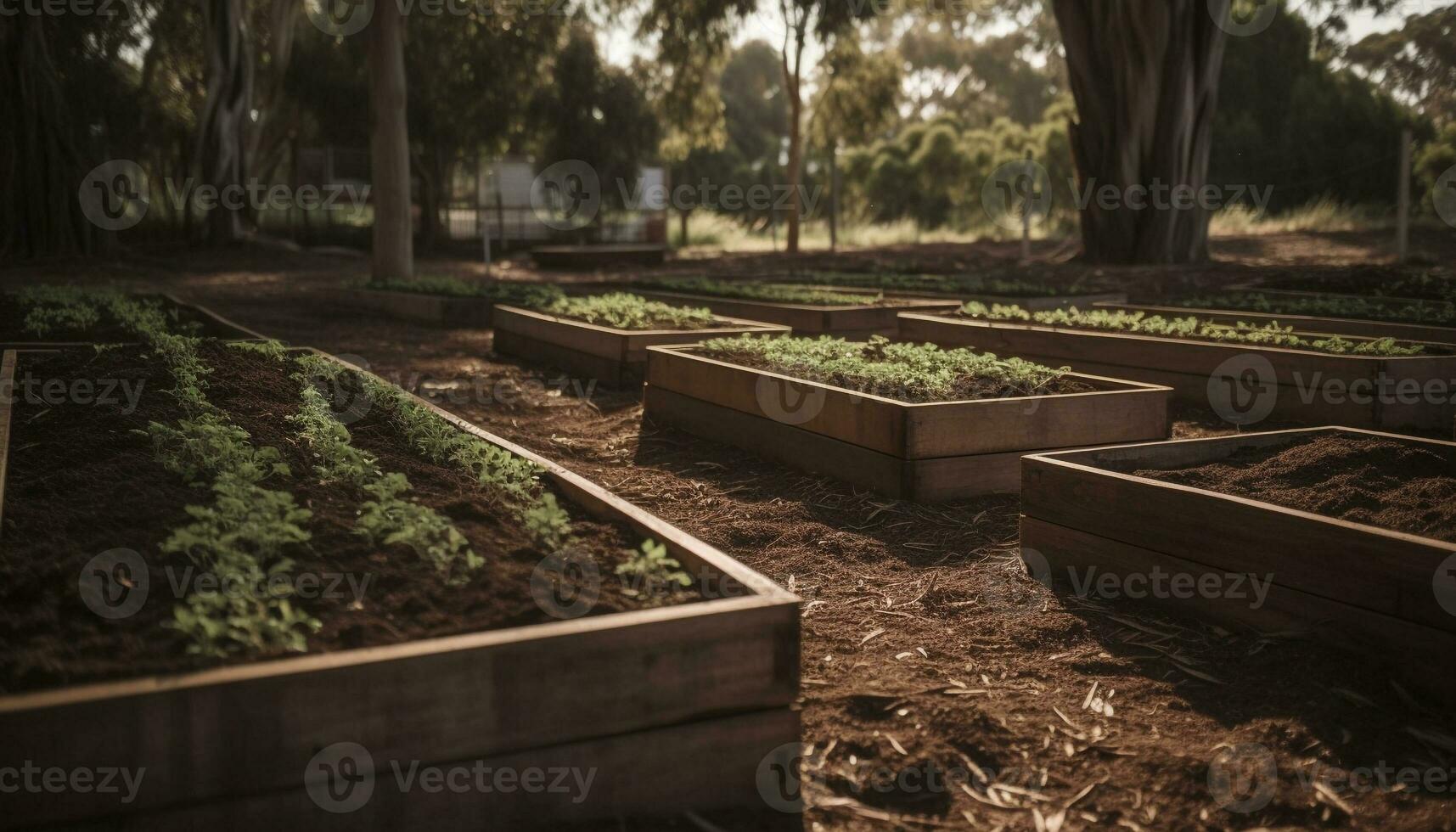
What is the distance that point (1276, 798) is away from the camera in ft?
9.84

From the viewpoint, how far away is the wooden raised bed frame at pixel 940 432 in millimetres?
5559

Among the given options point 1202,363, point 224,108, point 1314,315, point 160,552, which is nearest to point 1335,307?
point 1314,315

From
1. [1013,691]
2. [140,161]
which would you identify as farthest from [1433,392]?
[140,161]

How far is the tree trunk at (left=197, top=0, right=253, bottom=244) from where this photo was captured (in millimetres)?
25062

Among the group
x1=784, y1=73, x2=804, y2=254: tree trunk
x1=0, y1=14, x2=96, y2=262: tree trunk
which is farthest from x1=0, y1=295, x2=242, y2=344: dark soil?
x1=784, y1=73, x2=804, y2=254: tree trunk

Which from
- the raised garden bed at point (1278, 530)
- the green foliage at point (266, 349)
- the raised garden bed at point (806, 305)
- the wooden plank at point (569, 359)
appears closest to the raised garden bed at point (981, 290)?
the raised garden bed at point (806, 305)

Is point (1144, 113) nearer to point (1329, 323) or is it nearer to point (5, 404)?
point (1329, 323)

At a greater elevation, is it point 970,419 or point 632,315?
point 632,315

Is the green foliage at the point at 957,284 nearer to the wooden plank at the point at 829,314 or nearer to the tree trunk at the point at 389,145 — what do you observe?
the wooden plank at the point at 829,314

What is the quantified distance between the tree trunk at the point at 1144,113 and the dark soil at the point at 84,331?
14.0 meters

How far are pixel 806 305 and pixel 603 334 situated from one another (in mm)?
2901

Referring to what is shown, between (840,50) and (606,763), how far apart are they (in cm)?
2832

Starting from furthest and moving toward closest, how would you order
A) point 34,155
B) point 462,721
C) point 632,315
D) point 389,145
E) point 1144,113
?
A: point 34,155, point 1144,113, point 389,145, point 632,315, point 462,721

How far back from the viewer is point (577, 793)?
2748mm
